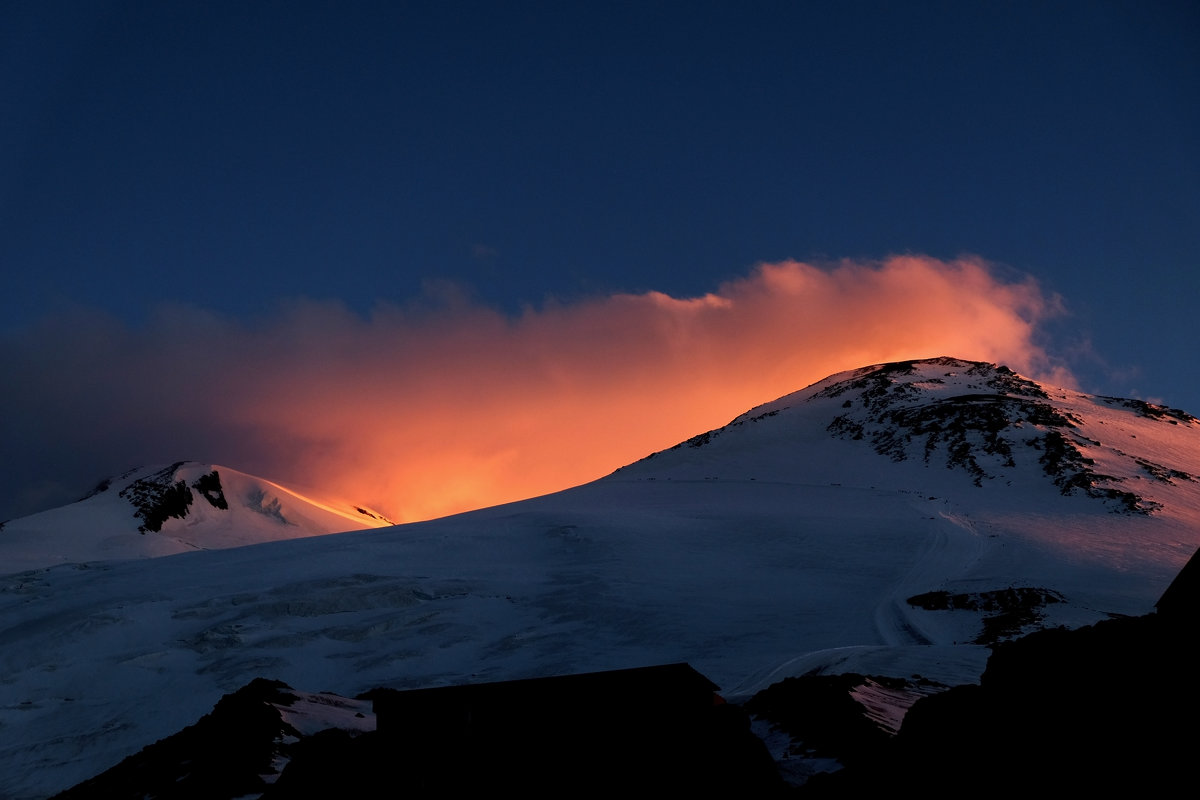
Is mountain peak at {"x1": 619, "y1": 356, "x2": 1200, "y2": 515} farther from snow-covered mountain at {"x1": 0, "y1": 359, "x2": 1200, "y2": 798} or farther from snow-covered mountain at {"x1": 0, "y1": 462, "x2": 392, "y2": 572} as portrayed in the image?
snow-covered mountain at {"x1": 0, "y1": 462, "x2": 392, "y2": 572}

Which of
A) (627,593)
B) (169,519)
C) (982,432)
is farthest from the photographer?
(169,519)

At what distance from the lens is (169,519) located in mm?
89562

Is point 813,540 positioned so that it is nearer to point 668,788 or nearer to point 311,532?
point 668,788

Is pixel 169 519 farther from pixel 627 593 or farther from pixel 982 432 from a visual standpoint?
pixel 982 432

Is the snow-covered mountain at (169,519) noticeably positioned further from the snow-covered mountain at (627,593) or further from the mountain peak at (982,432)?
the mountain peak at (982,432)

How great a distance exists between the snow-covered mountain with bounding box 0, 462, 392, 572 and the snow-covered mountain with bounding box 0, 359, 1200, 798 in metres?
41.9

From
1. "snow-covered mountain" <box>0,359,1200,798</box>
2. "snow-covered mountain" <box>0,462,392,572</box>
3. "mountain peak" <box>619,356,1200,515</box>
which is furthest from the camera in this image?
"snow-covered mountain" <box>0,462,392,572</box>

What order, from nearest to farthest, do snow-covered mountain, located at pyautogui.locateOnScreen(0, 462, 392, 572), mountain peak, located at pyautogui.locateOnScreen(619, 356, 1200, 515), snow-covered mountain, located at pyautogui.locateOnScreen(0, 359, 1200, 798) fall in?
snow-covered mountain, located at pyautogui.locateOnScreen(0, 359, 1200, 798) → mountain peak, located at pyautogui.locateOnScreen(619, 356, 1200, 515) → snow-covered mountain, located at pyautogui.locateOnScreen(0, 462, 392, 572)

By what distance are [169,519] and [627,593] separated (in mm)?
78058

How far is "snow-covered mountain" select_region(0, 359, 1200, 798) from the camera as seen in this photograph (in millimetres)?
22406

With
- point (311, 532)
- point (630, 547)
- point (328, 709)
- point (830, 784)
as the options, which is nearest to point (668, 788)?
point (830, 784)

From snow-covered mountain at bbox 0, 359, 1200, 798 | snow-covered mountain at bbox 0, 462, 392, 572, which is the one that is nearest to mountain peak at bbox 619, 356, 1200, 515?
snow-covered mountain at bbox 0, 359, 1200, 798

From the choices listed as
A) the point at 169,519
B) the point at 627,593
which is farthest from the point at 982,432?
the point at 169,519

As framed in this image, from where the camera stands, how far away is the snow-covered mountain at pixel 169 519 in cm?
7525
